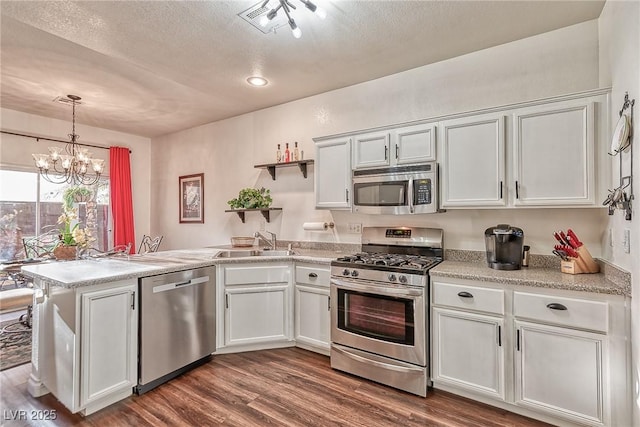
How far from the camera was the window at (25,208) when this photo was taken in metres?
4.25

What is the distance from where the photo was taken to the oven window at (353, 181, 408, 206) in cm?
275

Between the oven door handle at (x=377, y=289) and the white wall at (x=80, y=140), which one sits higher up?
the white wall at (x=80, y=140)

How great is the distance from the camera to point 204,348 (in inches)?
109

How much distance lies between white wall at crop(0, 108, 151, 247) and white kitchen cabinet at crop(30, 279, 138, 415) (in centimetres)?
316

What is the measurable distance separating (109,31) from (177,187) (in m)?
3.15

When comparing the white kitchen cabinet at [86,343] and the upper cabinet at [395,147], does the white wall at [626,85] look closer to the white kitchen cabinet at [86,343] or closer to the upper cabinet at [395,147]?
the upper cabinet at [395,147]

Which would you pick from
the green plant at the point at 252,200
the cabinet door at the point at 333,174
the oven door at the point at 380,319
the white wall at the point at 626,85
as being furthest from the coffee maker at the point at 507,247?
the green plant at the point at 252,200

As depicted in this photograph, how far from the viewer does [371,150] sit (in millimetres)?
2934

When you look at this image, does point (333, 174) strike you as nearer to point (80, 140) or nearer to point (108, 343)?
point (108, 343)

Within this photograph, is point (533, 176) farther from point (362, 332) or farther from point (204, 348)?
point (204, 348)

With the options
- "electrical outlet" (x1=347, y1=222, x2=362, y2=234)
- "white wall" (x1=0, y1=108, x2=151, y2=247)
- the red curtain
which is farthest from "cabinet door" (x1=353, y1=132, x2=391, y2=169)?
"white wall" (x1=0, y1=108, x2=151, y2=247)

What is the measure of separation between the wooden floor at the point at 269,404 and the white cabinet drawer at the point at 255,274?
0.77 m

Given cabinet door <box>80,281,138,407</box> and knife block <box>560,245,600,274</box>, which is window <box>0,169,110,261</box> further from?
knife block <box>560,245,600,274</box>

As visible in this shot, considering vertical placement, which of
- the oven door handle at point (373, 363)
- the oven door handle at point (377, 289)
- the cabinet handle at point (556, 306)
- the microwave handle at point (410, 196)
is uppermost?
the microwave handle at point (410, 196)
